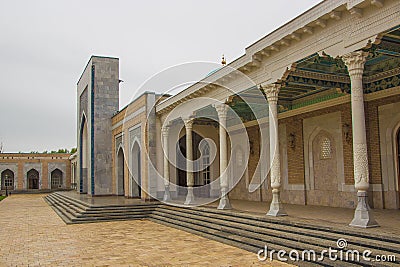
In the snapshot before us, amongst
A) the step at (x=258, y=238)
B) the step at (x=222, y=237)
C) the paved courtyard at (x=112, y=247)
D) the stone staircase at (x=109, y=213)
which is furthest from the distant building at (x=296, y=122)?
the paved courtyard at (x=112, y=247)

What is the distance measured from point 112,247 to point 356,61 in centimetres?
585

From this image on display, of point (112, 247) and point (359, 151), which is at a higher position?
point (359, 151)

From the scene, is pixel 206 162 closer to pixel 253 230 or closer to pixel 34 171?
pixel 253 230

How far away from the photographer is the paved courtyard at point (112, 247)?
23.5ft

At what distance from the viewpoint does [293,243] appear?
23.0 ft

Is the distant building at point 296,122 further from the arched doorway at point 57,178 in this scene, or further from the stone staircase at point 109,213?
the arched doorway at point 57,178

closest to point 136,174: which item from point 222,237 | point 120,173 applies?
point 120,173

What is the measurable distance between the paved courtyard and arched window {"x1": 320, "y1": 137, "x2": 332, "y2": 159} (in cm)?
445

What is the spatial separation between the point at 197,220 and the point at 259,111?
197 inches

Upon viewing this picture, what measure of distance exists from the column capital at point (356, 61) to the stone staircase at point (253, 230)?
256cm

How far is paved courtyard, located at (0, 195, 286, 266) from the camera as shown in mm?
7148

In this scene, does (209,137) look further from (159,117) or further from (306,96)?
(306,96)

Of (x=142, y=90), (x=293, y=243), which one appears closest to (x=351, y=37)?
(x=293, y=243)

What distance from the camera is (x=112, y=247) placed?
8.54m
